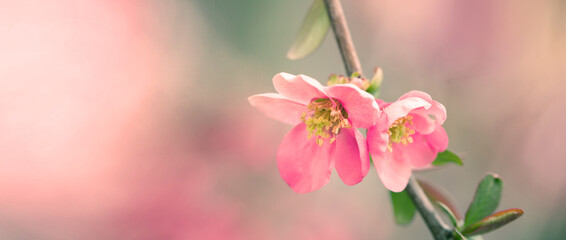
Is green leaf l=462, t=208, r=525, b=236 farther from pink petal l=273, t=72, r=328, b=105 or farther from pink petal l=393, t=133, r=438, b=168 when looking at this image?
pink petal l=273, t=72, r=328, b=105

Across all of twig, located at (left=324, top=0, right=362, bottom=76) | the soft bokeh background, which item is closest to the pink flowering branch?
twig, located at (left=324, top=0, right=362, bottom=76)

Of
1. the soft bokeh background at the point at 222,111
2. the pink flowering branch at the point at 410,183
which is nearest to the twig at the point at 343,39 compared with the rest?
the pink flowering branch at the point at 410,183

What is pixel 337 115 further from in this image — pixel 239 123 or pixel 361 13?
pixel 361 13

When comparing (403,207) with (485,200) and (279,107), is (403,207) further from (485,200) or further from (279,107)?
(279,107)

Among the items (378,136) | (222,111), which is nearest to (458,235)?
(378,136)

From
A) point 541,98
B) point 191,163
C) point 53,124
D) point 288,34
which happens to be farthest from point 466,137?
point 53,124

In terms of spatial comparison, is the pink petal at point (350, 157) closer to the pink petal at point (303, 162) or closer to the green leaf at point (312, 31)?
the pink petal at point (303, 162)
